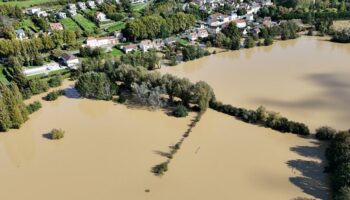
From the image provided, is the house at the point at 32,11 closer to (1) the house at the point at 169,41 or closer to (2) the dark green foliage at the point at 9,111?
(1) the house at the point at 169,41

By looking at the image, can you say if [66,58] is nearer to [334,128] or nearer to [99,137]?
[99,137]

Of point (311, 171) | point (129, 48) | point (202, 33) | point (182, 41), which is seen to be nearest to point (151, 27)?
point (182, 41)

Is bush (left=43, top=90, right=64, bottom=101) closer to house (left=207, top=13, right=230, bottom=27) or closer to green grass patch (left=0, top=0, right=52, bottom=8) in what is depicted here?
house (left=207, top=13, right=230, bottom=27)

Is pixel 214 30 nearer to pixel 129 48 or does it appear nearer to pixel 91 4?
pixel 129 48

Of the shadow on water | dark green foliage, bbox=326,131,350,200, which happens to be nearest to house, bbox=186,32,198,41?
the shadow on water

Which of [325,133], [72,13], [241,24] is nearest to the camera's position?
[325,133]
